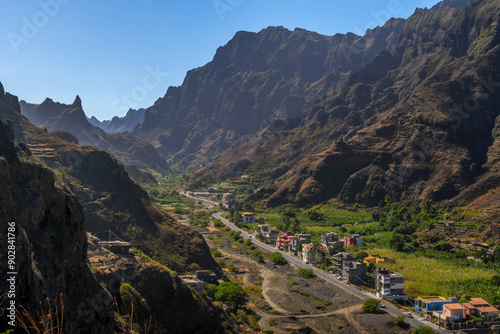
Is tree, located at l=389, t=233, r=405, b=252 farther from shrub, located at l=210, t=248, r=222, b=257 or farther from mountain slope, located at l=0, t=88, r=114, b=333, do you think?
mountain slope, located at l=0, t=88, r=114, b=333

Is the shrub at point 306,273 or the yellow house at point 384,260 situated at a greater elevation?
the yellow house at point 384,260

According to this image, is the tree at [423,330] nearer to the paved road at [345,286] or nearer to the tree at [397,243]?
the paved road at [345,286]

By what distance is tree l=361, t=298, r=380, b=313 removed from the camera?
46978mm

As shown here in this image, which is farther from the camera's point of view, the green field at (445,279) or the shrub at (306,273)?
the shrub at (306,273)

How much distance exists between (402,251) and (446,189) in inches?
1626

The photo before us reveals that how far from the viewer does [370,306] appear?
47.2 m

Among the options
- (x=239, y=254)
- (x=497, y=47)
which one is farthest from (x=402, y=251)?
(x=497, y=47)

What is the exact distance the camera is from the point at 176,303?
30516mm

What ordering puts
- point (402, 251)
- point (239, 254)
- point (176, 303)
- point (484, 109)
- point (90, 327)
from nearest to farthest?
point (90, 327) → point (176, 303) → point (402, 251) → point (239, 254) → point (484, 109)

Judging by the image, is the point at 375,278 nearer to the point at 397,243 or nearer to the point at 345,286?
the point at 345,286

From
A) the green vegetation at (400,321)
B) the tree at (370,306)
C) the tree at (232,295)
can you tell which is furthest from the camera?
the tree at (370,306)

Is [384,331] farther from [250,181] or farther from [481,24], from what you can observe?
[481,24]

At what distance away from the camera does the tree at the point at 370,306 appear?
46978 millimetres

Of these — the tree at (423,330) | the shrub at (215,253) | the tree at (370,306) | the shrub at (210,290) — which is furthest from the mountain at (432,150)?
the shrub at (210,290)
